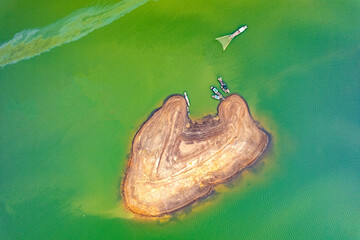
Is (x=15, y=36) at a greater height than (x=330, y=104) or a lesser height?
greater

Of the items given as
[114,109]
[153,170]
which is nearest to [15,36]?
[114,109]

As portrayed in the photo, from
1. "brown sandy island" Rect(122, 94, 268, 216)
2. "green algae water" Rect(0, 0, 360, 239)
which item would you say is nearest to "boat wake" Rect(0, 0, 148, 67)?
"green algae water" Rect(0, 0, 360, 239)

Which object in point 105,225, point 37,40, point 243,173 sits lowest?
point 243,173

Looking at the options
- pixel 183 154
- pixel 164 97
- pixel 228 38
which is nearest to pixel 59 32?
pixel 164 97

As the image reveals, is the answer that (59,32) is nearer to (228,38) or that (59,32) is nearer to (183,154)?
(228,38)

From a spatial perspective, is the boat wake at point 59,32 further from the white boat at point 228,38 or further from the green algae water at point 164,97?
the white boat at point 228,38

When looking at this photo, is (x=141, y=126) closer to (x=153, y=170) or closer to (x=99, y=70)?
(x=153, y=170)
